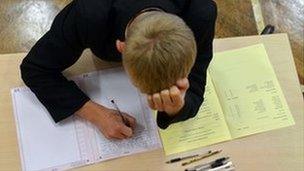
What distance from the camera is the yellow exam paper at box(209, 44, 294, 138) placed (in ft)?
3.50

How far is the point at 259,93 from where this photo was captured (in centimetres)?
110

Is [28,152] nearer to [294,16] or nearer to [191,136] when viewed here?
[191,136]

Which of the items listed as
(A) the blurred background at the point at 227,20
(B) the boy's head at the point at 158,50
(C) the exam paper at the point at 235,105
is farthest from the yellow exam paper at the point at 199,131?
(A) the blurred background at the point at 227,20

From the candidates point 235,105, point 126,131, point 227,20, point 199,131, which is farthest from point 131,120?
point 227,20

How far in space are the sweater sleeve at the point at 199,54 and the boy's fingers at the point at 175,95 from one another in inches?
3.7

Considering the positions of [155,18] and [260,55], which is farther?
[260,55]

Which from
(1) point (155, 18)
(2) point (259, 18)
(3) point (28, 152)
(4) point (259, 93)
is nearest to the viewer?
(1) point (155, 18)

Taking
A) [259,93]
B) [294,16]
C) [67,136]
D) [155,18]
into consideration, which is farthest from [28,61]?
[294,16]

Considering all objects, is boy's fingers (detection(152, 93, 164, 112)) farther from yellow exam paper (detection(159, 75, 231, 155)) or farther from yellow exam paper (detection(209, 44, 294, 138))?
yellow exam paper (detection(209, 44, 294, 138))

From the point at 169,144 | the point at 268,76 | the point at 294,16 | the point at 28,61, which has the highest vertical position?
the point at 294,16

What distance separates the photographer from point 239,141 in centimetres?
104

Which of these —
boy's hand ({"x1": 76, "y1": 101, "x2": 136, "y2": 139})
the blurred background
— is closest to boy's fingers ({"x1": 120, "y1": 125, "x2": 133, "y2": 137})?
boy's hand ({"x1": 76, "y1": 101, "x2": 136, "y2": 139})

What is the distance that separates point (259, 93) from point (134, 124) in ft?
1.12

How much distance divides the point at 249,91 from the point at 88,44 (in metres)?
0.44
